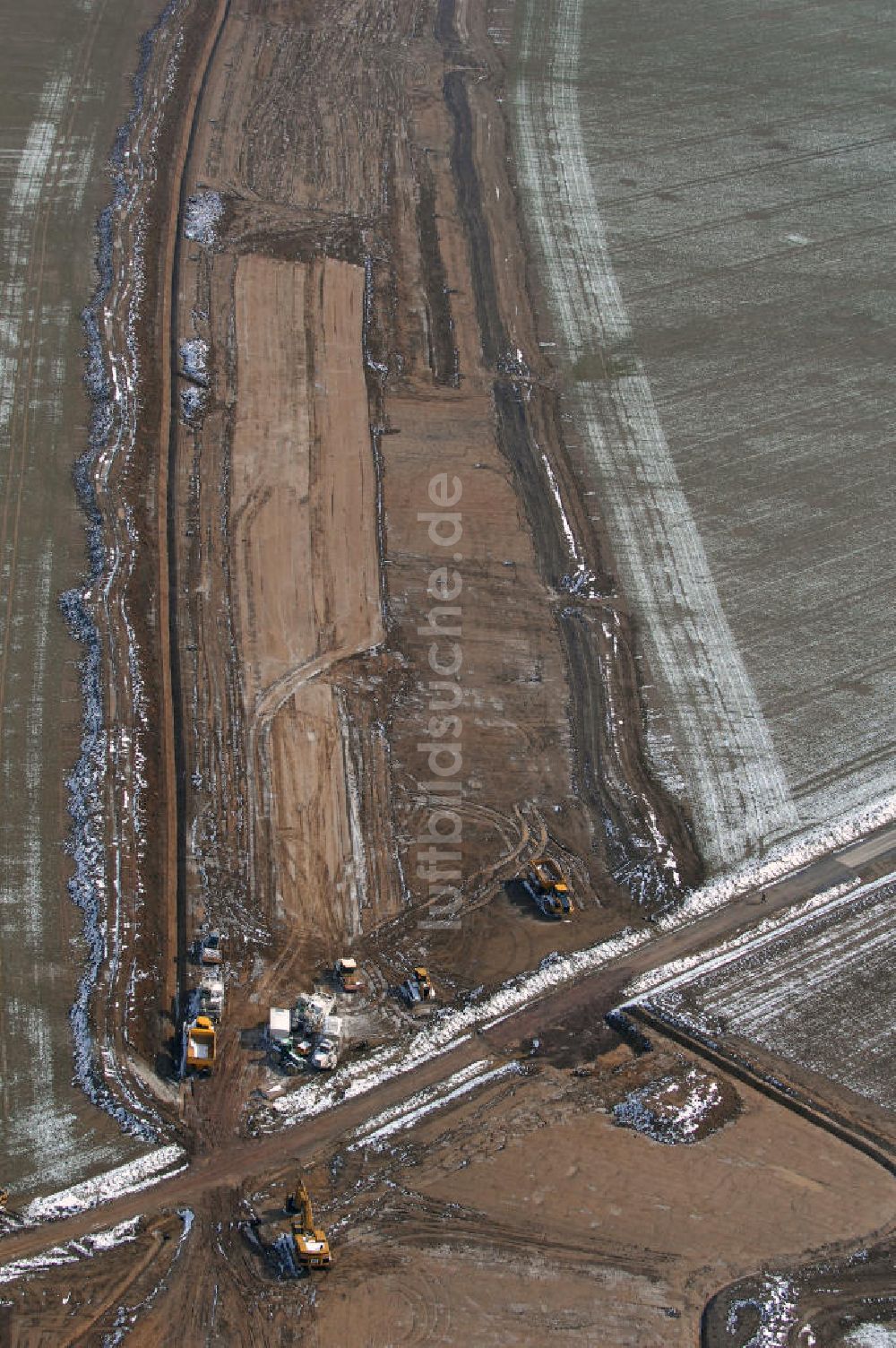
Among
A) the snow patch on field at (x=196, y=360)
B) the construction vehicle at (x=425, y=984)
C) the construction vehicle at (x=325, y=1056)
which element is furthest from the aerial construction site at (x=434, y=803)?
the construction vehicle at (x=425, y=984)

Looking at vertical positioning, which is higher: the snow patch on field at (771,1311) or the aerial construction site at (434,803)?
the aerial construction site at (434,803)

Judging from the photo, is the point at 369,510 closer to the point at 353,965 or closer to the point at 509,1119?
the point at 353,965

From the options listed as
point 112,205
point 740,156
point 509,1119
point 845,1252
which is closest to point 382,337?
point 112,205

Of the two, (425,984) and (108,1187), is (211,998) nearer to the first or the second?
(108,1187)

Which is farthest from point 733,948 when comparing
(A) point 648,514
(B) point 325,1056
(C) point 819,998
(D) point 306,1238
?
(A) point 648,514

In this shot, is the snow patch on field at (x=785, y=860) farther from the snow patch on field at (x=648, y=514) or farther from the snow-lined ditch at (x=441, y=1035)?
the snow-lined ditch at (x=441, y=1035)

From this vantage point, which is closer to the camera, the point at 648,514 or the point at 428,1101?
the point at 428,1101
